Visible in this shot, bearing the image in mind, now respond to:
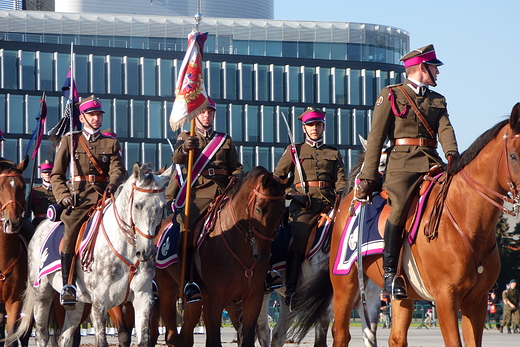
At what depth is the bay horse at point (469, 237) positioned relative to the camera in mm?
8117

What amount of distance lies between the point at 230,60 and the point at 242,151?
6775 mm

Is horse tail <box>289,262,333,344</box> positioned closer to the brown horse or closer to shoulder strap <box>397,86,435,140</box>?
shoulder strap <box>397,86,435,140</box>

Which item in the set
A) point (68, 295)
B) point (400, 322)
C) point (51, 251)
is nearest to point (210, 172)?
point (51, 251)

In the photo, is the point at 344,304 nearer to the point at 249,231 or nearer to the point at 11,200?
the point at 249,231

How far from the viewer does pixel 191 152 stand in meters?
12.1

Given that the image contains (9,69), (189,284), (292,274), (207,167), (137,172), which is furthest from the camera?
(9,69)

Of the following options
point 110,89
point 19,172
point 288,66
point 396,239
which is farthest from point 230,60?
point 396,239

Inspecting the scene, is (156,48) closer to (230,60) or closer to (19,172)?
(230,60)

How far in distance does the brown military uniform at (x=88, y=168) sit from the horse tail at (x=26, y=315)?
6.12 feet

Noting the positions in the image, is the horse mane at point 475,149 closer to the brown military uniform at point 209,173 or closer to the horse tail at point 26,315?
the brown military uniform at point 209,173

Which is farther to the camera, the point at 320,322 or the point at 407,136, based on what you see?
the point at 320,322

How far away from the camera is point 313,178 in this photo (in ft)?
42.8

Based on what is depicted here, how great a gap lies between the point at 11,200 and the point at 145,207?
10.8ft

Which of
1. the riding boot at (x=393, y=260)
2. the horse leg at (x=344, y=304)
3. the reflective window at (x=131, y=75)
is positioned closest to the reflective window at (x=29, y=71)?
the reflective window at (x=131, y=75)
